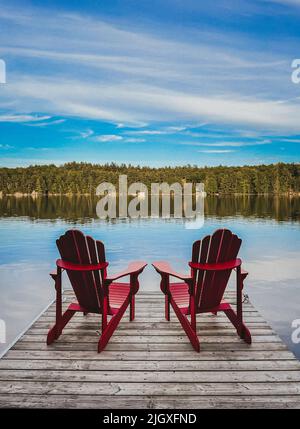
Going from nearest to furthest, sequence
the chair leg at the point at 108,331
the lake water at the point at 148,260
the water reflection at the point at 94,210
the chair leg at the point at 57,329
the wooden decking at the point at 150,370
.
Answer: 1. the wooden decking at the point at 150,370
2. the chair leg at the point at 108,331
3. the chair leg at the point at 57,329
4. the lake water at the point at 148,260
5. the water reflection at the point at 94,210

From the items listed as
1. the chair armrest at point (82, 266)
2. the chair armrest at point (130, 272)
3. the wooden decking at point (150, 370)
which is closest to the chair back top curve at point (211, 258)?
the wooden decking at point (150, 370)

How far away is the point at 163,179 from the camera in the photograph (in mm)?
103125

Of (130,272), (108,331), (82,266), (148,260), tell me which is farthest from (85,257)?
(148,260)

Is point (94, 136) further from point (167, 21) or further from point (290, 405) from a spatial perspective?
point (290, 405)

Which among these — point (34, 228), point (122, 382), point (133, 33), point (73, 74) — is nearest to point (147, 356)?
point (122, 382)

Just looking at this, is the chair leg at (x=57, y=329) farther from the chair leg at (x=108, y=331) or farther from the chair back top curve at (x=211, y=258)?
the chair back top curve at (x=211, y=258)

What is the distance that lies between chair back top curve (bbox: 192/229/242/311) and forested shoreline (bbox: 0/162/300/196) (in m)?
96.4

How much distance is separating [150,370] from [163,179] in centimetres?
10031

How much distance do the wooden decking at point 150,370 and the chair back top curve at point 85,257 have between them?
532 mm

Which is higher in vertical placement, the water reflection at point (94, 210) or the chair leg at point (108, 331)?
the chair leg at point (108, 331)

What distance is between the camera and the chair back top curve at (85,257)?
3.86 metres

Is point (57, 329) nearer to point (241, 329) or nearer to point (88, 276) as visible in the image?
point (88, 276)

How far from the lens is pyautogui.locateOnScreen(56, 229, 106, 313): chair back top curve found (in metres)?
3.86

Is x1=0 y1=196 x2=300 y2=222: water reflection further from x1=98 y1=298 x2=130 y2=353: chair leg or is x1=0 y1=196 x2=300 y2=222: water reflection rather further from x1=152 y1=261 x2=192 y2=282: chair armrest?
x1=98 y1=298 x2=130 y2=353: chair leg
